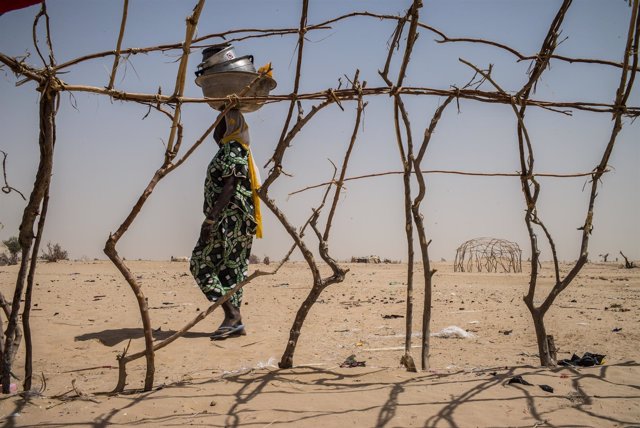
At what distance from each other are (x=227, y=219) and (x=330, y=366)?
180cm

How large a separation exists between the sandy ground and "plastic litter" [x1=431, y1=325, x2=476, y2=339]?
0.30ft

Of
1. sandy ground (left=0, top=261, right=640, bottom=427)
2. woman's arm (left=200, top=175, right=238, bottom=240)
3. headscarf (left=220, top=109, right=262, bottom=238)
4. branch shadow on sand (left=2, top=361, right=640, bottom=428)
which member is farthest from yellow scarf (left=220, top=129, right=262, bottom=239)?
branch shadow on sand (left=2, top=361, right=640, bottom=428)

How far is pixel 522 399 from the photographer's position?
3.08 m

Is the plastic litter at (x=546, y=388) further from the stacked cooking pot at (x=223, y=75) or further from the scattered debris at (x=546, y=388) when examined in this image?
the stacked cooking pot at (x=223, y=75)

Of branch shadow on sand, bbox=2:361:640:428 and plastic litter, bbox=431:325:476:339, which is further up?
plastic litter, bbox=431:325:476:339

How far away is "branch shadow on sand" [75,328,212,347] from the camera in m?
5.16

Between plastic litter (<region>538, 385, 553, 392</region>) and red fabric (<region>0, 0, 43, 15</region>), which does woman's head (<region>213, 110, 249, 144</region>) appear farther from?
plastic litter (<region>538, 385, 553, 392</region>)

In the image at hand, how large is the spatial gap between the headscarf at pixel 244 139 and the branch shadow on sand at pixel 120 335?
1138mm

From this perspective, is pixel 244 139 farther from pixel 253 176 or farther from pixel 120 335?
pixel 120 335

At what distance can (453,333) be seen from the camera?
560cm

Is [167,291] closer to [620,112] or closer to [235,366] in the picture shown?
[235,366]

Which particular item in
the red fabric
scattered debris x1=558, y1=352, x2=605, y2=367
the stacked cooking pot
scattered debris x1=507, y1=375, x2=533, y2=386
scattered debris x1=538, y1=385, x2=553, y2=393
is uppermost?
the stacked cooking pot

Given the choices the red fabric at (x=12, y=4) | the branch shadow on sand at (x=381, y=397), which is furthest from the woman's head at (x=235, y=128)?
the red fabric at (x=12, y=4)

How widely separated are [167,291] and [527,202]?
21.1 ft
